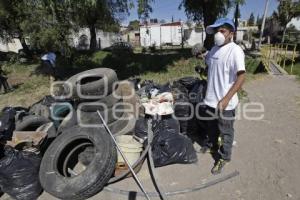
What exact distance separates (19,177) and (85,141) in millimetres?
1028

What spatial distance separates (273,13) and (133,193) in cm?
3978

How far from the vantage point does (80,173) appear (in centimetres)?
348

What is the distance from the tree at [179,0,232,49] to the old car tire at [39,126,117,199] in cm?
919

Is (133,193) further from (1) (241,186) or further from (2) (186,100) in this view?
(2) (186,100)

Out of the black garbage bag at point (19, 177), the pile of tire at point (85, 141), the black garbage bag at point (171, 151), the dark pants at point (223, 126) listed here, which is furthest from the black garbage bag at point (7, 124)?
the dark pants at point (223, 126)

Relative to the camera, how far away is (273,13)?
37000 mm

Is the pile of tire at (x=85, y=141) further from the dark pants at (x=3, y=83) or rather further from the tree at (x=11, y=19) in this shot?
the tree at (x=11, y=19)

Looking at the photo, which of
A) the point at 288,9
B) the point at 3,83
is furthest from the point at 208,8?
the point at 288,9

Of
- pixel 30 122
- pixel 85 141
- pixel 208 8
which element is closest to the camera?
pixel 85 141

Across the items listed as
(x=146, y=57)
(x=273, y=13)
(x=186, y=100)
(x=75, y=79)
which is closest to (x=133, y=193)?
(x=186, y=100)

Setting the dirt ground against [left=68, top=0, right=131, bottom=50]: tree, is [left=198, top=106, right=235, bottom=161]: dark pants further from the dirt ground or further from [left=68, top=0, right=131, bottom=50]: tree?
[left=68, top=0, right=131, bottom=50]: tree

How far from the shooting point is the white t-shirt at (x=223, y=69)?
3191mm

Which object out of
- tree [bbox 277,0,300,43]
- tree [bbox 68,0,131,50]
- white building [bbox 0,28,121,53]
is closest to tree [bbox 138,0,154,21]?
tree [bbox 68,0,131,50]

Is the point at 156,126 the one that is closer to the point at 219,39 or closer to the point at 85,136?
the point at 85,136
